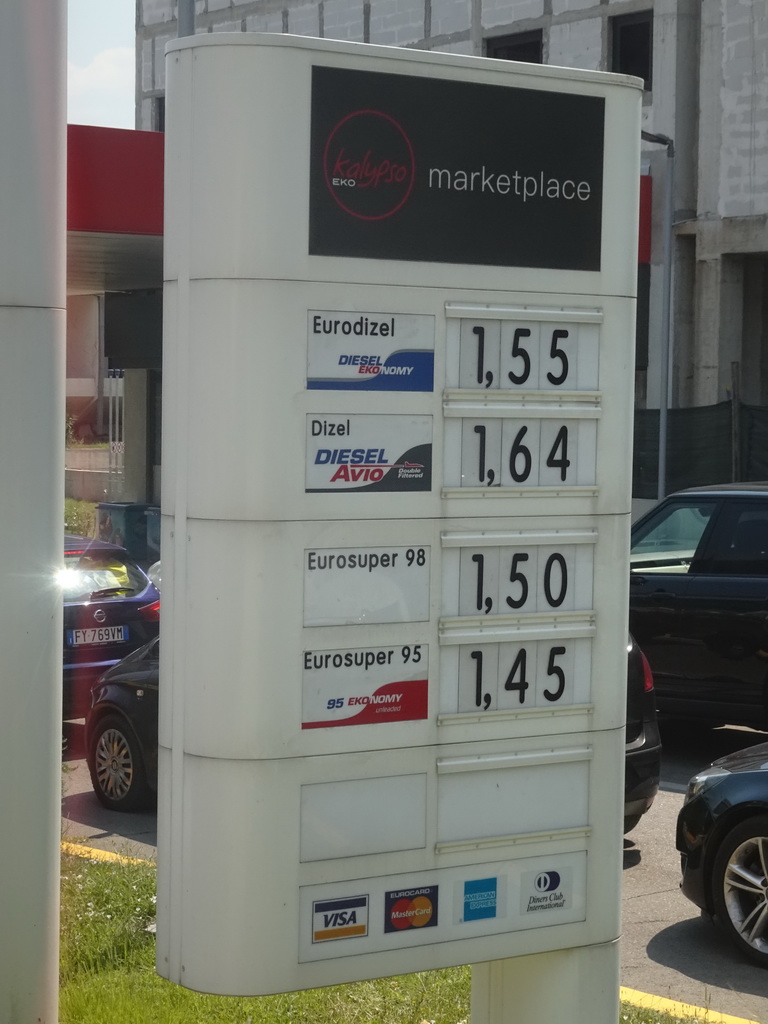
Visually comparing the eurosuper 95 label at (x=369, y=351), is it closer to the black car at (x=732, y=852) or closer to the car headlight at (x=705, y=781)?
the black car at (x=732, y=852)

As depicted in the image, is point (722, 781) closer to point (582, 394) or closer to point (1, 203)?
point (582, 394)

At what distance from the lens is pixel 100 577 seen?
1168 cm

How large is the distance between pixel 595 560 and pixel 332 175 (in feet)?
4.27

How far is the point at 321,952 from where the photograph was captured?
3.95m

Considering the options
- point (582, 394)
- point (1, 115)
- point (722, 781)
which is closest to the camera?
point (582, 394)

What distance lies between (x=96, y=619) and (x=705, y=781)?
588 centimetres

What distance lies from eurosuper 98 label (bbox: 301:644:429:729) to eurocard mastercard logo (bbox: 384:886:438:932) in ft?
1.55

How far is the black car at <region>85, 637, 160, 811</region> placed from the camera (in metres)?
9.44

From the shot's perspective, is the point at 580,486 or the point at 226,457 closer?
the point at 226,457

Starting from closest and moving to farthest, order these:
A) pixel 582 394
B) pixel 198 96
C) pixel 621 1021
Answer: pixel 198 96 < pixel 582 394 < pixel 621 1021

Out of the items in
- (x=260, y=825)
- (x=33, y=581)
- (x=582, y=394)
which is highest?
(x=582, y=394)

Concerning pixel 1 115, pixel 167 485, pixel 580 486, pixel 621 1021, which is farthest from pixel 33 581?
pixel 621 1021

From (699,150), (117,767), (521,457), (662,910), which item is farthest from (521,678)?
(699,150)

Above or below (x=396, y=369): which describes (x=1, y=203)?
above
